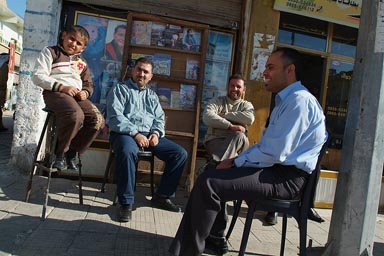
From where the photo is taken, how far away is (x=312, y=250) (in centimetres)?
346

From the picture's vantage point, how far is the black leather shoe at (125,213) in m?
3.84

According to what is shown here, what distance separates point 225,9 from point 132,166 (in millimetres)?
2888

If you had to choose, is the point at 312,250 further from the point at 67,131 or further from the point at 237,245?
the point at 67,131

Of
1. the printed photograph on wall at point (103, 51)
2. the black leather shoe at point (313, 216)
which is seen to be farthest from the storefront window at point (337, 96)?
the printed photograph on wall at point (103, 51)

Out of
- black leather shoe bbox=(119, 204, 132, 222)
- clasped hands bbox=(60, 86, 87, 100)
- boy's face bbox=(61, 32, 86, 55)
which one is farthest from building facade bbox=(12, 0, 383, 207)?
black leather shoe bbox=(119, 204, 132, 222)

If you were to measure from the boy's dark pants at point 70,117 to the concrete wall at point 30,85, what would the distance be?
1.36 metres

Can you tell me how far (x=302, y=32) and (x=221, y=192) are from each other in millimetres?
4186

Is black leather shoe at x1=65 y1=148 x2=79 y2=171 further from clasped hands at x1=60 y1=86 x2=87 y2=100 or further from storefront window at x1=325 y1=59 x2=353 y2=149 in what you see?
storefront window at x1=325 y1=59 x2=353 y2=149

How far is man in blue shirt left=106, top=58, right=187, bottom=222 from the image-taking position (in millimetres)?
4223

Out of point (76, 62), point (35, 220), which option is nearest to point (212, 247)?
point (35, 220)

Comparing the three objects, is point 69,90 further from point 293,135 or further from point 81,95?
point 293,135

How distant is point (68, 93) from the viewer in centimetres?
390

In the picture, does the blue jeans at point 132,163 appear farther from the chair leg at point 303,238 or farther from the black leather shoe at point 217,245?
the chair leg at point 303,238

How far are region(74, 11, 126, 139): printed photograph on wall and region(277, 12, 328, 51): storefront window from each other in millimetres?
2389
